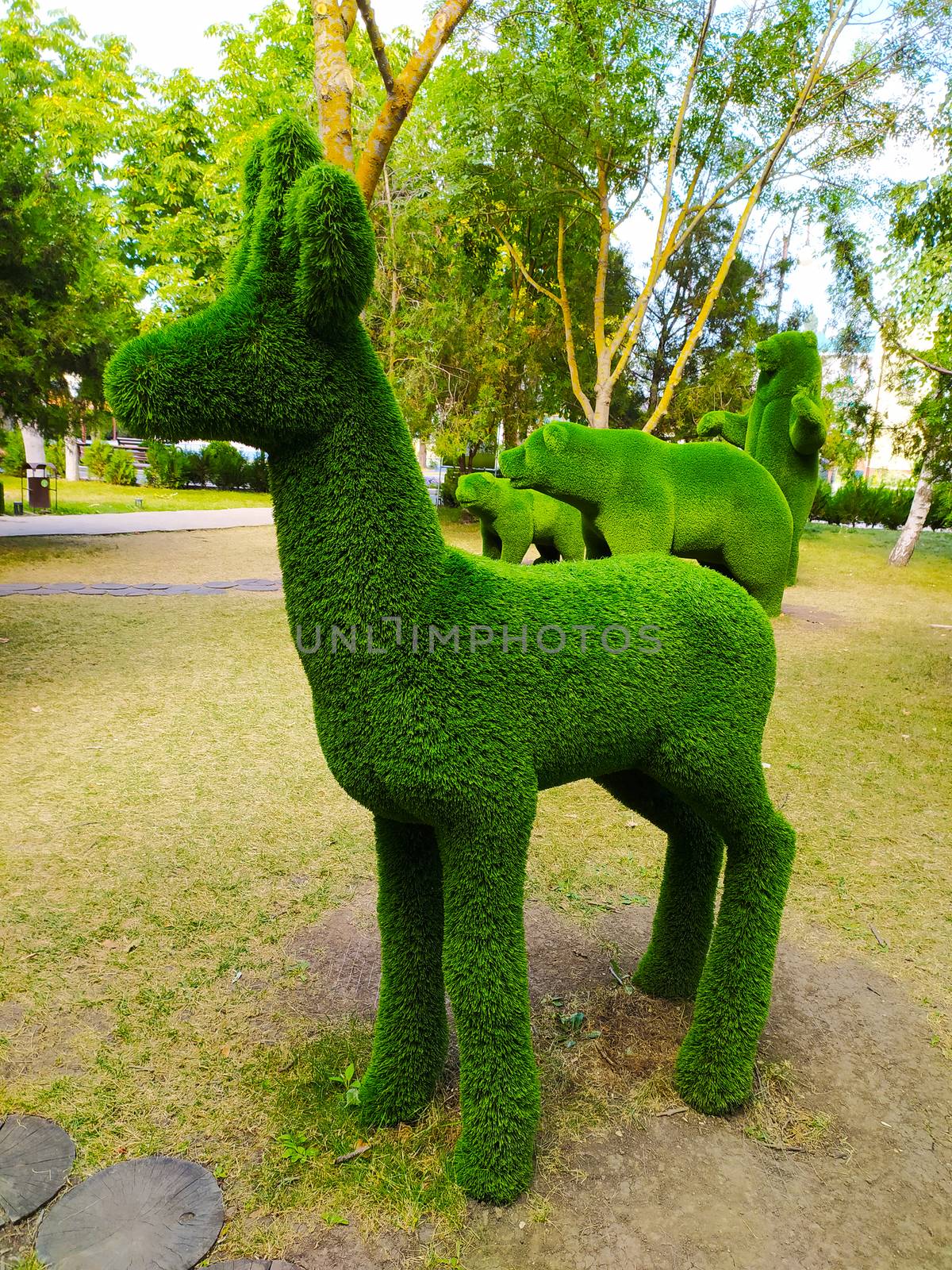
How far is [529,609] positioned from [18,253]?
10.9m

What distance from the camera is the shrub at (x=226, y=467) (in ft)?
76.2

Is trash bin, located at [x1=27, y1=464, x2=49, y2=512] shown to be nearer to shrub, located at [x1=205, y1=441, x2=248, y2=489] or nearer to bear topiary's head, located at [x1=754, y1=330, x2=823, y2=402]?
shrub, located at [x1=205, y1=441, x2=248, y2=489]

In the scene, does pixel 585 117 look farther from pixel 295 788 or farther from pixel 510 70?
pixel 295 788

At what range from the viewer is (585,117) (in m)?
11.2

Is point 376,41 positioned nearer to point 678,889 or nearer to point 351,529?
point 351,529

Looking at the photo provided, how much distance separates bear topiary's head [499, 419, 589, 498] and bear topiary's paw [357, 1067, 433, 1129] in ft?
10.6

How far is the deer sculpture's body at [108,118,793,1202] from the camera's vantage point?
1.62 m

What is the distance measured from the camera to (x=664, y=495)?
483cm

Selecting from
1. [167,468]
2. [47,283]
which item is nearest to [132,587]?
[47,283]

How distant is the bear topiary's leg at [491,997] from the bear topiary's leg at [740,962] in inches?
23.8

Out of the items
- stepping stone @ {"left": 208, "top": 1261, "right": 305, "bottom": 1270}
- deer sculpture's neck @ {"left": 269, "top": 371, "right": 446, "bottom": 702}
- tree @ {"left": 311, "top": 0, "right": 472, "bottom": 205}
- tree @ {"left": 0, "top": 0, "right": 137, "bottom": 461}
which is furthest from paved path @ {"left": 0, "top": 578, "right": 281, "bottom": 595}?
stepping stone @ {"left": 208, "top": 1261, "right": 305, "bottom": 1270}

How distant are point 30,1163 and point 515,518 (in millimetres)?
7587

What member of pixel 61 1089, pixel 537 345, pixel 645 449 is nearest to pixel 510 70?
pixel 537 345

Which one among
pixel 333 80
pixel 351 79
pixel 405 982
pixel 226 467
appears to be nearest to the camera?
pixel 405 982
